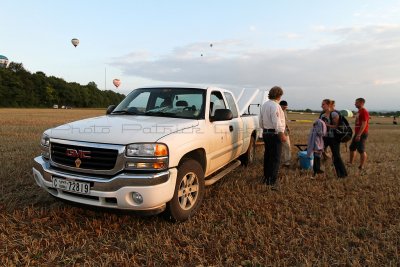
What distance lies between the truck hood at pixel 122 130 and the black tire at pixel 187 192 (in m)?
0.49

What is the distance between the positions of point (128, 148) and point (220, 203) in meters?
1.85

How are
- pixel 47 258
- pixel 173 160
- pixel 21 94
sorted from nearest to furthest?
pixel 47 258, pixel 173 160, pixel 21 94

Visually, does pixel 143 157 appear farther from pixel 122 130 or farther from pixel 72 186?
pixel 72 186

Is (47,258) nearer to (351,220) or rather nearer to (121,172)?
(121,172)

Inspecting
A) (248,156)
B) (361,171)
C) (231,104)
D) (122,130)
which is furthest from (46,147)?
(361,171)

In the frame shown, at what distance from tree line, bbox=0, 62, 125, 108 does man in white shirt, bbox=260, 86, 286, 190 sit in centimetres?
8117

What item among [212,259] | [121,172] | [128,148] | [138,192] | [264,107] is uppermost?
[264,107]

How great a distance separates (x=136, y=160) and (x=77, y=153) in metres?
0.70

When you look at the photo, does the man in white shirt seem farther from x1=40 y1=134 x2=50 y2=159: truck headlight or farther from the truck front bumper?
x1=40 y1=134 x2=50 y2=159: truck headlight

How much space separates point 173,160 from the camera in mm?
3291

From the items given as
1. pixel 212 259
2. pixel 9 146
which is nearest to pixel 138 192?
pixel 212 259

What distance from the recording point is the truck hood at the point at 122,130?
3.21m

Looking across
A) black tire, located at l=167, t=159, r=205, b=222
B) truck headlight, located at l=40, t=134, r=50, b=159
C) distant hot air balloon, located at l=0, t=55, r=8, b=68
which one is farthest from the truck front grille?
distant hot air balloon, located at l=0, t=55, r=8, b=68

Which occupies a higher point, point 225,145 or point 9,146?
point 225,145
